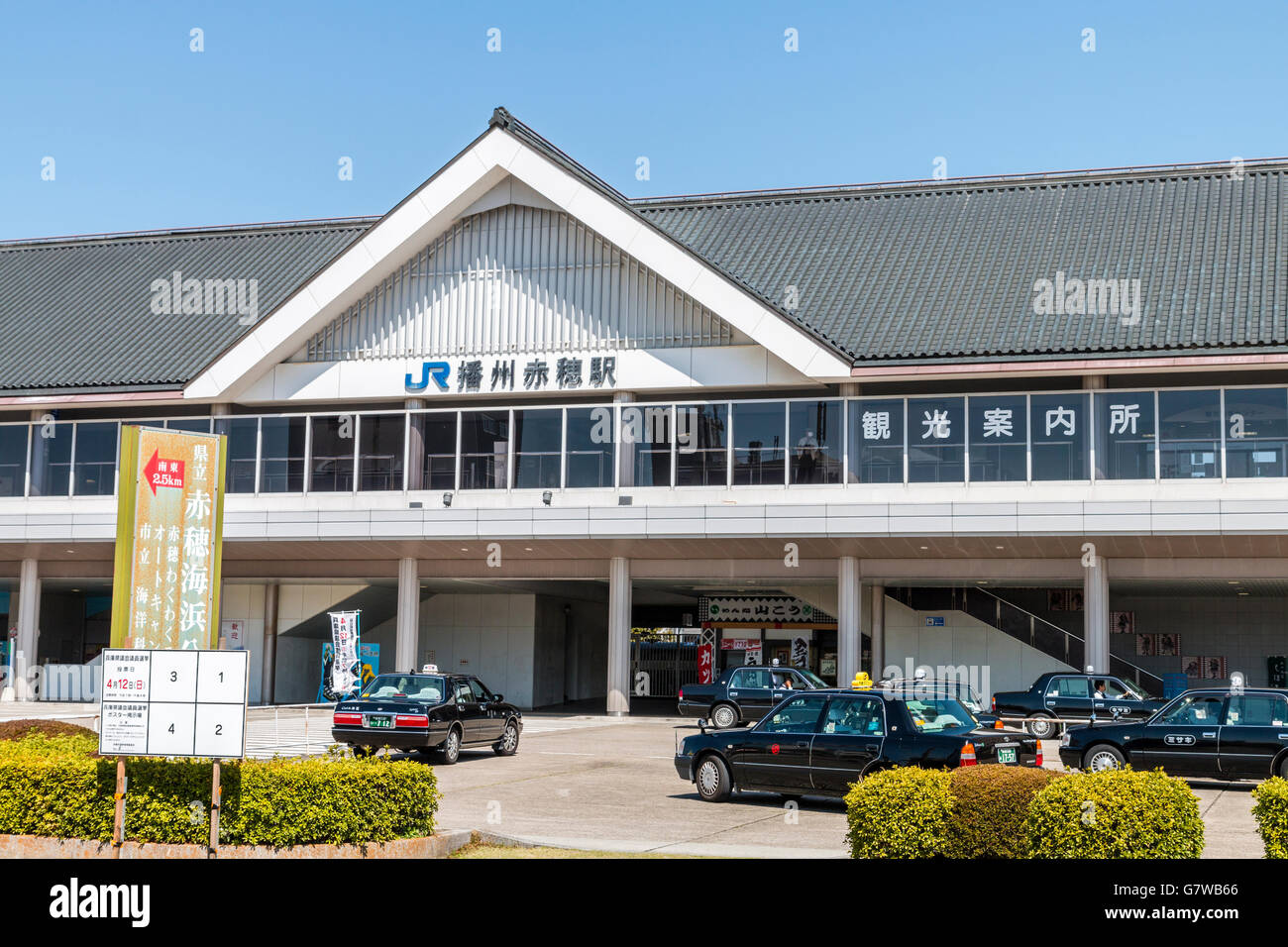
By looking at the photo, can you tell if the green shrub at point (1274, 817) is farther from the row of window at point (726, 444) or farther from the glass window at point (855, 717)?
the row of window at point (726, 444)

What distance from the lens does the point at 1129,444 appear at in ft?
98.5

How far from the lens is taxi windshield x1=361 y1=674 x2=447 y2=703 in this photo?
76.9 ft

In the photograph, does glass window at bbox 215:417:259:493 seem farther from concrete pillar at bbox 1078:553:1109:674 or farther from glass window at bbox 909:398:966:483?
concrete pillar at bbox 1078:553:1109:674

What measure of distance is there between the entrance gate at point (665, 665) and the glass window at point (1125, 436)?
16096 millimetres

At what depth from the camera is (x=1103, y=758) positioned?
19.6m

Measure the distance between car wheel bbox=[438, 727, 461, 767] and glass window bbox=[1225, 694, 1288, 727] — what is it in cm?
1193

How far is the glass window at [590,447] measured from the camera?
33.6 meters

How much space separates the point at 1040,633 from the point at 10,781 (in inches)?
1045

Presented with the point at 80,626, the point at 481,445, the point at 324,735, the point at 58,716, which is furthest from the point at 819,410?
the point at 80,626

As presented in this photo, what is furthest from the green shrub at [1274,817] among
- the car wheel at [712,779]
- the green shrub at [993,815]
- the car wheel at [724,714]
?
the car wheel at [724,714]

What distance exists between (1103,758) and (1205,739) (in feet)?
4.58

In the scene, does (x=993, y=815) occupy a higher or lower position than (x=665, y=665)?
higher

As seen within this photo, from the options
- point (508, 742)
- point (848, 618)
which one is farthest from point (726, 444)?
point (508, 742)

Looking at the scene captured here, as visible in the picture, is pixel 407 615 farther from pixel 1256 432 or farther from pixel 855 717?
pixel 855 717
